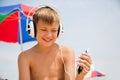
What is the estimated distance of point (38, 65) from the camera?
2.89 ft

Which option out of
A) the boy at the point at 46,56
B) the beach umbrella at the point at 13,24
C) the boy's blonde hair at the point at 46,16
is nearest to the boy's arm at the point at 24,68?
the boy at the point at 46,56

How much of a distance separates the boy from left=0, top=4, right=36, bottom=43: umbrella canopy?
1125 mm

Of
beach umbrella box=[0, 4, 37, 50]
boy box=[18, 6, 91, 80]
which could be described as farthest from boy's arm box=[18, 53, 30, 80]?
beach umbrella box=[0, 4, 37, 50]

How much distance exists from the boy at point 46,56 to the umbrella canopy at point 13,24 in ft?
3.69

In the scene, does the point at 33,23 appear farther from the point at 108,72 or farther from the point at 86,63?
the point at 108,72

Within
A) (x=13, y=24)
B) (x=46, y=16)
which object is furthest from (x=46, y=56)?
(x=13, y=24)

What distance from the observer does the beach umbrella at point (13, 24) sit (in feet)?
6.62

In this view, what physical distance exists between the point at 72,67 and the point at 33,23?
7.8 inches

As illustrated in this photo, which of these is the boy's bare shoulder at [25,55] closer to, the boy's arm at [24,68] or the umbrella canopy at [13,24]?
the boy's arm at [24,68]

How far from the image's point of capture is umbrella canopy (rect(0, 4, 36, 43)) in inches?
79.4

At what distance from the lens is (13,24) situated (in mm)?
2070

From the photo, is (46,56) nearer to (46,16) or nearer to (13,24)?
(46,16)

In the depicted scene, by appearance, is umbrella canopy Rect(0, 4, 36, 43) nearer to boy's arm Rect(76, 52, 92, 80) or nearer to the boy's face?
the boy's face

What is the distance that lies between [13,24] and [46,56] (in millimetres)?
1225
